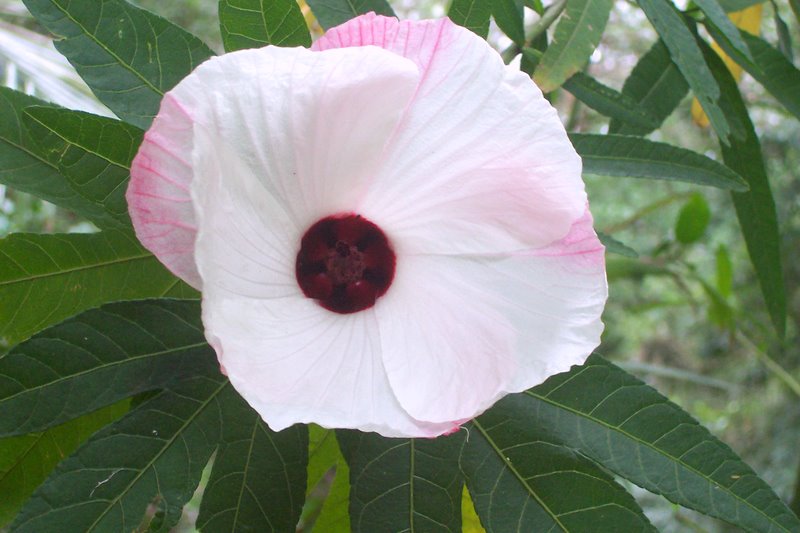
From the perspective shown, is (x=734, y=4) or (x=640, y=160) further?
(x=734, y=4)

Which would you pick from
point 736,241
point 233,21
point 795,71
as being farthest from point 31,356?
point 736,241

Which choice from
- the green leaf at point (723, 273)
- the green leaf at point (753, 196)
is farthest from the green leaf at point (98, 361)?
the green leaf at point (723, 273)

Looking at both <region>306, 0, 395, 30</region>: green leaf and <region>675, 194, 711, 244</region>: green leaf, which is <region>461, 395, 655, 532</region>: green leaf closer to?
<region>306, 0, 395, 30</region>: green leaf

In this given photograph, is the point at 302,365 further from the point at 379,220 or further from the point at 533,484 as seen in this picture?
the point at 533,484

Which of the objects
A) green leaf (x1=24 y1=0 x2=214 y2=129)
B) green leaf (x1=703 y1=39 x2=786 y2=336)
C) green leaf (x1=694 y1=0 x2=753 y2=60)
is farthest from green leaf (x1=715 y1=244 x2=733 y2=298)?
green leaf (x1=24 y1=0 x2=214 y2=129)

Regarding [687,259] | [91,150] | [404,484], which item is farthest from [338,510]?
[687,259]
